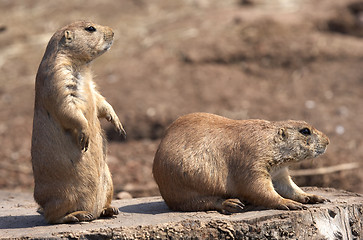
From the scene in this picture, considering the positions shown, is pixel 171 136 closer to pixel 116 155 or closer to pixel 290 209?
pixel 290 209

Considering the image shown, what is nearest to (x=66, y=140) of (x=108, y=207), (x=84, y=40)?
(x=108, y=207)

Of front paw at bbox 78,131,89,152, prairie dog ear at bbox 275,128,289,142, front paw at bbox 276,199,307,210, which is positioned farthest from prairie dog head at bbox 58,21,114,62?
front paw at bbox 276,199,307,210

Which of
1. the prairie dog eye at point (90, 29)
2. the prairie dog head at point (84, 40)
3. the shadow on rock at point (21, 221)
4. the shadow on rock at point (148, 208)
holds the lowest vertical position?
the shadow on rock at point (21, 221)

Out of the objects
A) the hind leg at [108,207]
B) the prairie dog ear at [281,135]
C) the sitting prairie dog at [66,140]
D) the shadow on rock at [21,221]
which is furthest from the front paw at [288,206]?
the shadow on rock at [21,221]

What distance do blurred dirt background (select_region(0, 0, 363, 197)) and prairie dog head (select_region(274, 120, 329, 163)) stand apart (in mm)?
4665

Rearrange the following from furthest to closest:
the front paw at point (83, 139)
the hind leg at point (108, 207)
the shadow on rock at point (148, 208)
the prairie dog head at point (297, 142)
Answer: the shadow on rock at point (148, 208) < the prairie dog head at point (297, 142) < the hind leg at point (108, 207) < the front paw at point (83, 139)

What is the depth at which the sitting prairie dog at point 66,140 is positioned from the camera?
17.2 feet

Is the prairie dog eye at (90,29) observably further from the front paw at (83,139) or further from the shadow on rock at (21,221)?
the shadow on rock at (21,221)

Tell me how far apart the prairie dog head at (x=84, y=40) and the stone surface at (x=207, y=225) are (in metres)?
1.53

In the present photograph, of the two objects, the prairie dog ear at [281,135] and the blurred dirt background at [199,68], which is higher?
the blurred dirt background at [199,68]

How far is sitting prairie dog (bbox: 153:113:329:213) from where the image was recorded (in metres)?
5.52

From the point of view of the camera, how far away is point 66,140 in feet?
17.4

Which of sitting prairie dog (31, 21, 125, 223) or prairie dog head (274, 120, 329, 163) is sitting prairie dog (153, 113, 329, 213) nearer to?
prairie dog head (274, 120, 329, 163)

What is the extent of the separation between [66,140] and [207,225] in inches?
56.5
